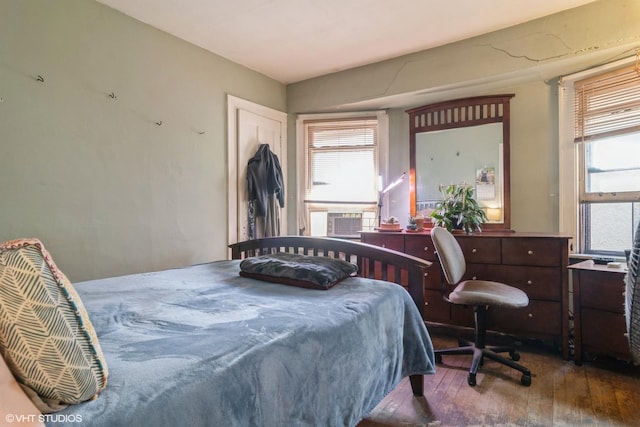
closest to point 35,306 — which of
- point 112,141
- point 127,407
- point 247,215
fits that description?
point 127,407

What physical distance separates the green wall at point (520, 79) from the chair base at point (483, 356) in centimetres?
112

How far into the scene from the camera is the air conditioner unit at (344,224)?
12.6 feet

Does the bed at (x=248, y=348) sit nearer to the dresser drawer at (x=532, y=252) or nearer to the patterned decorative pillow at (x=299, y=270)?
the patterned decorative pillow at (x=299, y=270)

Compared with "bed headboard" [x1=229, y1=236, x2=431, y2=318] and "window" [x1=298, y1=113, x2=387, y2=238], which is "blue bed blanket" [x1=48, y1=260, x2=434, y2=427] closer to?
"bed headboard" [x1=229, y1=236, x2=431, y2=318]

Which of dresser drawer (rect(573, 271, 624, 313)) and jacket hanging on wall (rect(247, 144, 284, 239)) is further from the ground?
jacket hanging on wall (rect(247, 144, 284, 239))

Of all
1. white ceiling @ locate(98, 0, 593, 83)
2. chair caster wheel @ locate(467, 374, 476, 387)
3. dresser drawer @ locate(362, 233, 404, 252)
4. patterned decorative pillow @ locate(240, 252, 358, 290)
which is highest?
white ceiling @ locate(98, 0, 593, 83)

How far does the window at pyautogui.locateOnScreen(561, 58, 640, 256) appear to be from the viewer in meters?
2.52

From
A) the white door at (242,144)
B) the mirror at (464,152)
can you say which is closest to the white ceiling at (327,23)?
the white door at (242,144)

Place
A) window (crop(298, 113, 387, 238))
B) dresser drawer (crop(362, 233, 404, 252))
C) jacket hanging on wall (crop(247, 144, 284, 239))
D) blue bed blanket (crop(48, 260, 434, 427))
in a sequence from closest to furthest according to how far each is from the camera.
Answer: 1. blue bed blanket (crop(48, 260, 434, 427))
2. dresser drawer (crop(362, 233, 404, 252))
3. jacket hanging on wall (crop(247, 144, 284, 239))
4. window (crop(298, 113, 387, 238))

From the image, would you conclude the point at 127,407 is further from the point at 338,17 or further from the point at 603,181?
the point at 603,181

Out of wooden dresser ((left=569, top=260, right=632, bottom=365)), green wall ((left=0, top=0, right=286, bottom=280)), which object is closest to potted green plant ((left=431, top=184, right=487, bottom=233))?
wooden dresser ((left=569, top=260, right=632, bottom=365))

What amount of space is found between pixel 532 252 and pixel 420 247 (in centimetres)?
79

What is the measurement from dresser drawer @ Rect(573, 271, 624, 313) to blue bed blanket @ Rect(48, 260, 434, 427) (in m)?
1.34

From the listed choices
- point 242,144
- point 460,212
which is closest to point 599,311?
point 460,212
